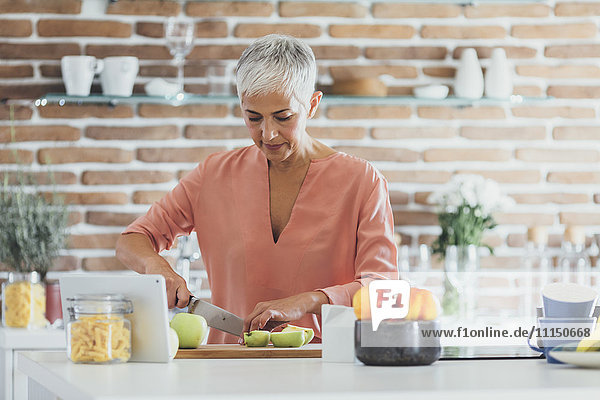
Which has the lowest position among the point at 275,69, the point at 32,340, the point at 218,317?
the point at 32,340

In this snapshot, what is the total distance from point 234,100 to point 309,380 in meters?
2.32

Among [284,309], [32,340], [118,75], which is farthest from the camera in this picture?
[118,75]

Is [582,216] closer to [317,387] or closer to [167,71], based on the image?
[167,71]

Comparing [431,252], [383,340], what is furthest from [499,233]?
[383,340]

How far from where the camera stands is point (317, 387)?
1227 mm

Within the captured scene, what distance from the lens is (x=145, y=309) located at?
1590 millimetres

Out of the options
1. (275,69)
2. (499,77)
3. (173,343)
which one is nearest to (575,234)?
(499,77)

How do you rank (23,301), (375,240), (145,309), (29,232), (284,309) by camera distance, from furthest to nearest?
1. (29,232)
2. (23,301)
3. (375,240)
4. (284,309)
5. (145,309)

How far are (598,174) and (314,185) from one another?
1.99m

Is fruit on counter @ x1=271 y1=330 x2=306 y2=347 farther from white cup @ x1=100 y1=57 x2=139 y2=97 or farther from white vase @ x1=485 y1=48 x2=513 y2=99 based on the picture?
white vase @ x1=485 y1=48 x2=513 y2=99

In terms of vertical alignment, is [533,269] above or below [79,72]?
below

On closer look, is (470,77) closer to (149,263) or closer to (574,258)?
(574,258)

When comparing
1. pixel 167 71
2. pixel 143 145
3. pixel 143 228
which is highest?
pixel 167 71

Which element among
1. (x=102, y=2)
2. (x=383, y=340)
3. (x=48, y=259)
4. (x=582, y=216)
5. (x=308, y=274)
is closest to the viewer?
(x=383, y=340)
